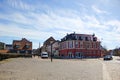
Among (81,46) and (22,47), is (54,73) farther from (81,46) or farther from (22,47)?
(22,47)

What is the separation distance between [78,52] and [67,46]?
561 cm

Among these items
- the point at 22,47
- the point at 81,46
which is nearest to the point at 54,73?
the point at 81,46

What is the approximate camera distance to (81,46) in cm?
8744

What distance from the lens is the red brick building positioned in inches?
3410

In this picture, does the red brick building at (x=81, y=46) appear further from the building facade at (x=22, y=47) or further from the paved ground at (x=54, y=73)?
the paved ground at (x=54, y=73)

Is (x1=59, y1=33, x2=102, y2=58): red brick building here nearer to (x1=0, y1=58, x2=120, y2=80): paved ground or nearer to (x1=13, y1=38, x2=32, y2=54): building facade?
(x1=13, y1=38, x2=32, y2=54): building facade

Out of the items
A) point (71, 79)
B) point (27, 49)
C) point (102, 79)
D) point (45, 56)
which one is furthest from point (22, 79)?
point (27, 49)

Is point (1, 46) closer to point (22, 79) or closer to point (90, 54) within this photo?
point (90, 54)

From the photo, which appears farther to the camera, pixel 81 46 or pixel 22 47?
pixel 22 47

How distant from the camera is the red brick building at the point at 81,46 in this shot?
86625 millimetres

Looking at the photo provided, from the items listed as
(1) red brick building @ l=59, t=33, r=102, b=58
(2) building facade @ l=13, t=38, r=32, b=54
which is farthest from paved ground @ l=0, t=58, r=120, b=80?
(2) building facade @ l=13, t=38, r=32, b=54

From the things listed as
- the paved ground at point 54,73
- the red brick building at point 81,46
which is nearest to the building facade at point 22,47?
the red brick building at point 81,46

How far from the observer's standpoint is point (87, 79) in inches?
678

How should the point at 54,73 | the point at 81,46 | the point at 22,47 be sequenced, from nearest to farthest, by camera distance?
the point at 54,73, the point at 81,46, the point at 22,47
